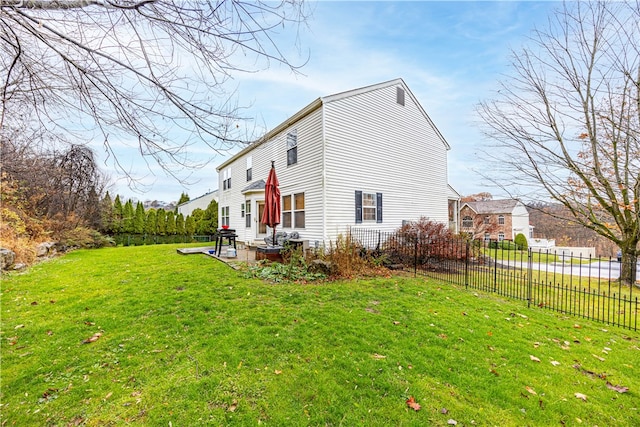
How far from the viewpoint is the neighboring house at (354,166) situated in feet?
33.1

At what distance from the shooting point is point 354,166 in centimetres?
1082

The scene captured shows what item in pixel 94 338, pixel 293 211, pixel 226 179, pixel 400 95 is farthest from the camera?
pixel 226 179

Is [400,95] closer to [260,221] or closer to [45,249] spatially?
[260,221]

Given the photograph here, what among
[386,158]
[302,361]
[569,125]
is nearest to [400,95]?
[386,158]

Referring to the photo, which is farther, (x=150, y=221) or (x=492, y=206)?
A: (x=492, y=206)

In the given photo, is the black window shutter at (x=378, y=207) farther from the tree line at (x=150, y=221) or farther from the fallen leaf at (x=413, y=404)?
the tree line at (x=150, y=221)

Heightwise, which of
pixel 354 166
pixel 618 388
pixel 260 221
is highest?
pixel 354 166

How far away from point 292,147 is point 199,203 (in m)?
22.9

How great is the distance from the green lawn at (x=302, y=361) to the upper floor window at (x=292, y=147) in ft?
23.3

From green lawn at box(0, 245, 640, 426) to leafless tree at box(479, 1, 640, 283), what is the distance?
16.7 ft

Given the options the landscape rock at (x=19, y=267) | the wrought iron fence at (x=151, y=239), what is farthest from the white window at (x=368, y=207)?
the wrought iron fence at (x=151, y=239)

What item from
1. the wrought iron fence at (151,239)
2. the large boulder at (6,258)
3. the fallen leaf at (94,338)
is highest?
the large boulder at (6,258)

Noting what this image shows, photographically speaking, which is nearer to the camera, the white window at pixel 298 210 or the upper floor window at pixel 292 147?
the white window at pixel 298 210

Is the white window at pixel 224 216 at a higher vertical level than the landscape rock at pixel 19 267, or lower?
higher
